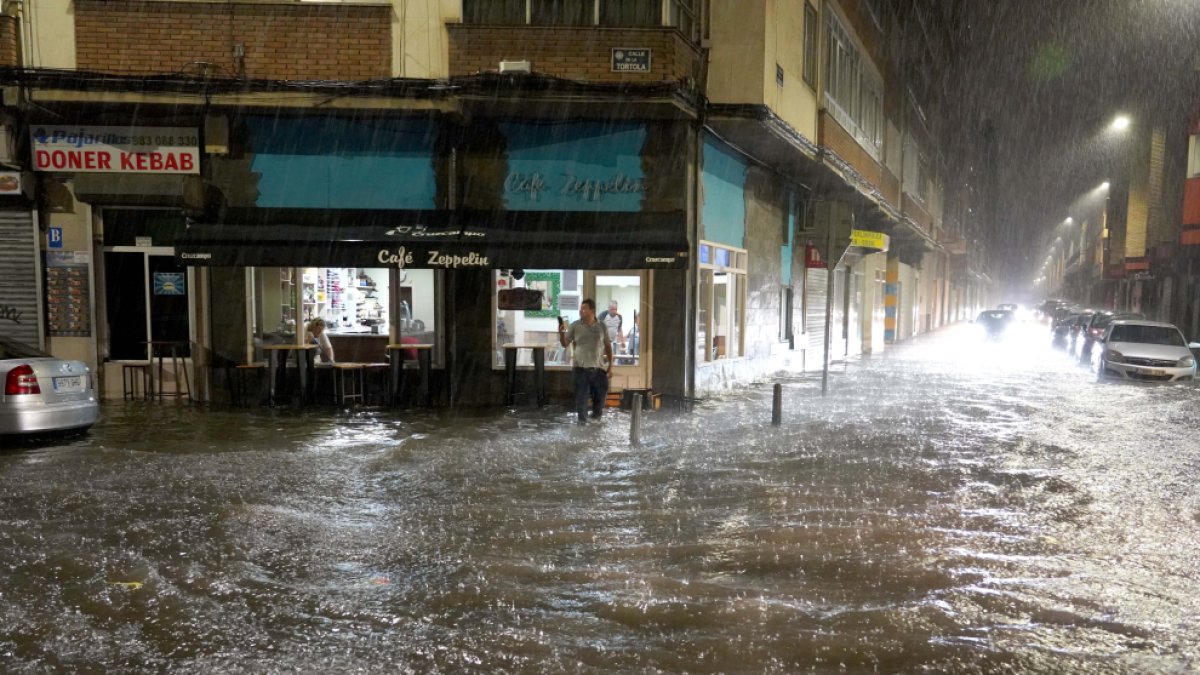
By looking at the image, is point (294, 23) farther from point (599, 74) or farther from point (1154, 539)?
point (1154, 539)

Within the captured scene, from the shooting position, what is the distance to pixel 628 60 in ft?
41.9

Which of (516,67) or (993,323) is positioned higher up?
(516,67)

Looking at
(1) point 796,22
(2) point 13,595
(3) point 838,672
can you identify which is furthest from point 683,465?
(1) point 796,22

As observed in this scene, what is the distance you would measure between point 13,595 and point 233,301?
29.8 feet

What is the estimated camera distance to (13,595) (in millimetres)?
5289

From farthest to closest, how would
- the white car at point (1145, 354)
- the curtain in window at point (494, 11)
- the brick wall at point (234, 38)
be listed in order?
the white car at point (1145, 354)
the curtain in window at point (494, 11)
the brick wall at point (234, 38)

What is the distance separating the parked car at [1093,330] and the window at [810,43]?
1269 cm

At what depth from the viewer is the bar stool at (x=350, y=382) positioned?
544 inches

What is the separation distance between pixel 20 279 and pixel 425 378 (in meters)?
6.68

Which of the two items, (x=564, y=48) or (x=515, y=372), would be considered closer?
(x=564, y=48)

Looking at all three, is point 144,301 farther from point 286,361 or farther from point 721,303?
point 721,303

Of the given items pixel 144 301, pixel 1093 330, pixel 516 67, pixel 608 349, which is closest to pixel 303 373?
pixel 144 301

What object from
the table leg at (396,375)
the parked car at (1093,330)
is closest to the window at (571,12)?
the table leg at (396,375)

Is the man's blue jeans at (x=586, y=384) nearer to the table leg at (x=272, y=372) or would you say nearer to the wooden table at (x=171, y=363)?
the table leg at (x=272, y=372)
